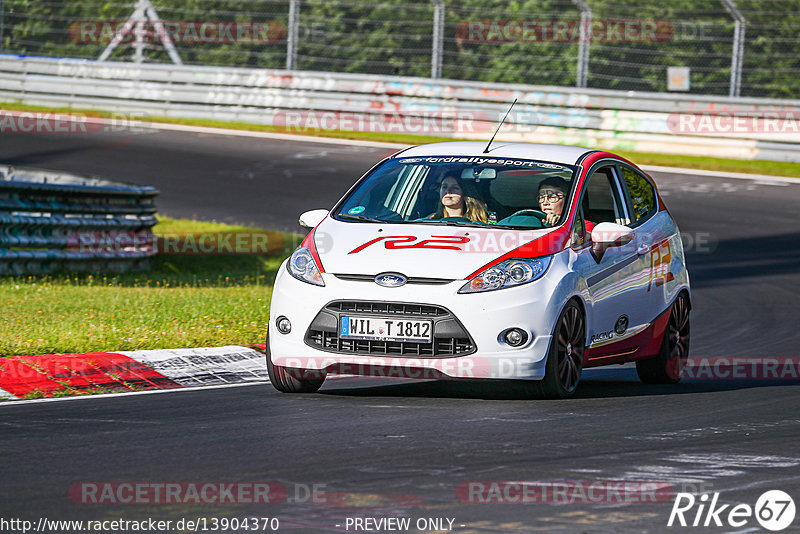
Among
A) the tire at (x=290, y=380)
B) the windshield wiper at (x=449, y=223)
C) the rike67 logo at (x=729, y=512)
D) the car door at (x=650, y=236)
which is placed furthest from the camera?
the car door at (x=650, y=236)

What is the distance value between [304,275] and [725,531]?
Answer: 368 cm

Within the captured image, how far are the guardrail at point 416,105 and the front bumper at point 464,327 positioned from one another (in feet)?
50.8

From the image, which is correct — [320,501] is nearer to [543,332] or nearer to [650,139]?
[543,332]

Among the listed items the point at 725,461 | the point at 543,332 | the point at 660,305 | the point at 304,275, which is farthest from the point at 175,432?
the point at 660,305

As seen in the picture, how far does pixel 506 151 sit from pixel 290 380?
2.30m

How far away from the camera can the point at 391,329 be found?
321 inches

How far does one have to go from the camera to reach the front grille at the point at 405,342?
8.13 m

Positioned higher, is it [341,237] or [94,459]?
[341,237]

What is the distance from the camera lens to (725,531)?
Answer: 545cm

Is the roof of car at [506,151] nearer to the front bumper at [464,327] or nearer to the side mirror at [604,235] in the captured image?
the side mirror at [604,235]

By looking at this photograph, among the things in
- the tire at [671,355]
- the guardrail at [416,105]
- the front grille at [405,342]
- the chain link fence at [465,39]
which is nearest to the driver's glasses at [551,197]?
the front grille at [405,342]

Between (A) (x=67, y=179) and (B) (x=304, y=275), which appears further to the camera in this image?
(A) (x=67, y=179)

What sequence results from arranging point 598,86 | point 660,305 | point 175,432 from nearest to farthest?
1. point 175,432
2. point 660,305
3. point 598,86

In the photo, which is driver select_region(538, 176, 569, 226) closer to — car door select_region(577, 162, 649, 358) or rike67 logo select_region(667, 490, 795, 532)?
car door select_region(577, 162, 649, 358)
